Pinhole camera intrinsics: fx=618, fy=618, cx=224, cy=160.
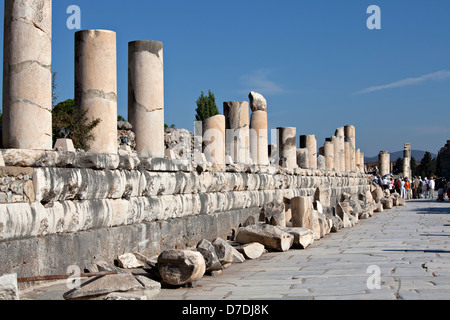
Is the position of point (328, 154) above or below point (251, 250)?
above

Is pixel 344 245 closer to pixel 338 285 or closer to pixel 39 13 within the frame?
pixel 338 285

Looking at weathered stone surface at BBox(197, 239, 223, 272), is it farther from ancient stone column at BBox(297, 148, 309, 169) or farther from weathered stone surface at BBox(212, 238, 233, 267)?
ancient stone column at BBox(297, 148, 309, 169)

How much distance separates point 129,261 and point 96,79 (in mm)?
2255

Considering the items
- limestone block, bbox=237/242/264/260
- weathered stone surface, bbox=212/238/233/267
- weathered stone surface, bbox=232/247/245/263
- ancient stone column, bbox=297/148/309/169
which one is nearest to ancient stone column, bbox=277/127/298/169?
ancient stone column, bbox=297/148/309/169

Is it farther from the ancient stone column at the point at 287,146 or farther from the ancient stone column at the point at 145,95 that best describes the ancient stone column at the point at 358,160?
the ancient stone column at the point at 145,95

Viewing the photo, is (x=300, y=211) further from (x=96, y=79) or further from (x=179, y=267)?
(x=179, y=267)

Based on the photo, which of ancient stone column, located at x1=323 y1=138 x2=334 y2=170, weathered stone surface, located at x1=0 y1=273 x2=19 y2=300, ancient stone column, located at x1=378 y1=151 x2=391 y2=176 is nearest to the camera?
weathered stone surface, located at x1=0 y1=273 x2=19 y2=300

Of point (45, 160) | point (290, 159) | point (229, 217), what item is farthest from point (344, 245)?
point (290, 159)

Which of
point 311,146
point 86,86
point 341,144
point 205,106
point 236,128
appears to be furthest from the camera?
point 205,106

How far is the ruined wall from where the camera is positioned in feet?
17.9

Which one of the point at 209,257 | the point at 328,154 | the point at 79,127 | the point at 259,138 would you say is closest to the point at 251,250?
the point at 209,257

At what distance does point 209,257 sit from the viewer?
6.85 meters

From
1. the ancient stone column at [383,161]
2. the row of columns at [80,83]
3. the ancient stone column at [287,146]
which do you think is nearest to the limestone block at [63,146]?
the row of columns at [80,83]
